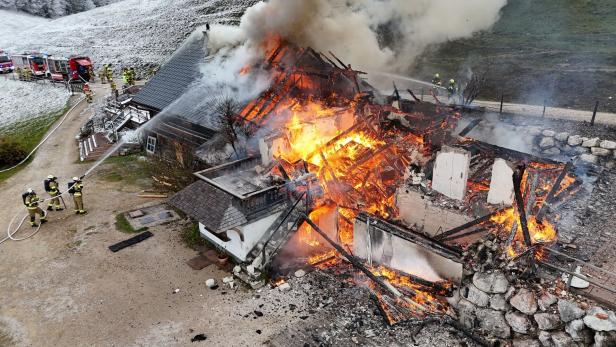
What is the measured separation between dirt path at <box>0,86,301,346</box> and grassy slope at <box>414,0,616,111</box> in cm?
2185

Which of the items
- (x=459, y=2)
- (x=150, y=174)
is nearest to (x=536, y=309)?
(x=150, y=174)

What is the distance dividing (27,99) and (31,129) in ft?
27.3

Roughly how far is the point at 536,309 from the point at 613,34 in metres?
33.6

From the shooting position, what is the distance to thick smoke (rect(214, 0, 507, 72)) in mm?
20891

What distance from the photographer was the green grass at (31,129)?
2955 cm

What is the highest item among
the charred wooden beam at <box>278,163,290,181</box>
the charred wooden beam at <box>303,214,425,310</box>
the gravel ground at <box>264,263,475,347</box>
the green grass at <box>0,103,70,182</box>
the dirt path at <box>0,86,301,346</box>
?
the charred wooden beam at <box>278,163,290,181</box>

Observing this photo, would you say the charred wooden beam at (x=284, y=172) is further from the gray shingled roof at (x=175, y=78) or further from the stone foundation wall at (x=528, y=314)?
the gray shingled roof at (x=175, y=78)

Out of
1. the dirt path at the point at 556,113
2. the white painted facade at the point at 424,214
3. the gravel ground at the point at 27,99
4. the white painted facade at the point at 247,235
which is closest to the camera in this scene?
the white painted facade at the point at 424,214

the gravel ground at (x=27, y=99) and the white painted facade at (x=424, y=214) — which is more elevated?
the white painted facade at (x=424, y=214)

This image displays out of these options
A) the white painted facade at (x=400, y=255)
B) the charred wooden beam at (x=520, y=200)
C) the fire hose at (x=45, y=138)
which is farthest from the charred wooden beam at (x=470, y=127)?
the fire hose at (x=45, y=138)

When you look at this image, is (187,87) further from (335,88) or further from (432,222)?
(432,222)

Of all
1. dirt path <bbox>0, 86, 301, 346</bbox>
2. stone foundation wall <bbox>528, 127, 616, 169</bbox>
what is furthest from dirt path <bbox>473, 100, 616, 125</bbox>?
dirt path <bbox>0, 86, 301, 346</bbox>

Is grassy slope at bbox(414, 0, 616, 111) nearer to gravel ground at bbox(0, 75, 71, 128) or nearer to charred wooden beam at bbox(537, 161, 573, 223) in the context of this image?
charred wooden beam at bbox(537, 161, 573, 223)

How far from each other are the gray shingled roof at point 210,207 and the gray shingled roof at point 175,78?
1069cm
